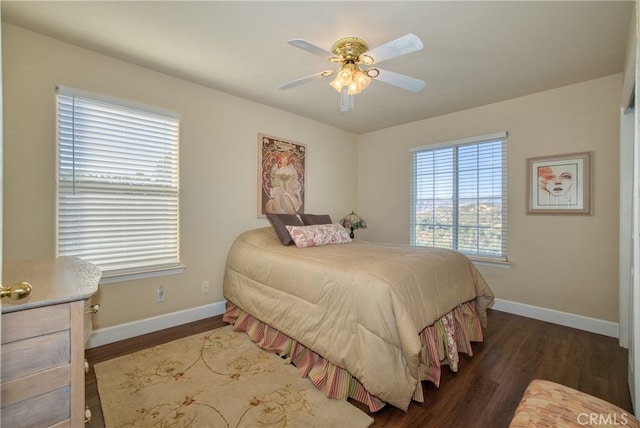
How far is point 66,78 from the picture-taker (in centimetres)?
235

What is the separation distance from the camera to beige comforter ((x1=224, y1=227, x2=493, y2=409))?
172cm

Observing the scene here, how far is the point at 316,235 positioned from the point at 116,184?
1886mm

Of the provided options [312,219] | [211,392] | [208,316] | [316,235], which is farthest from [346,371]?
[312,219]

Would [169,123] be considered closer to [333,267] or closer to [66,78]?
[66,78]

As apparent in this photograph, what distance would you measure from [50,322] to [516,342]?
3.28 meters

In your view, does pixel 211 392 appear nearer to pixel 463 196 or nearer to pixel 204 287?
pixel 204 287

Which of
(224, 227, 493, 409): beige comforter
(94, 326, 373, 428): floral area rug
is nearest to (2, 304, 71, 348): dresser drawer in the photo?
(94, 326, 373, 428): floral area rug

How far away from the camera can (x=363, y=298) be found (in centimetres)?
A: 184

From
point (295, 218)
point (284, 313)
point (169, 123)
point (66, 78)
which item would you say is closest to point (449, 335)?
point (284, 313)

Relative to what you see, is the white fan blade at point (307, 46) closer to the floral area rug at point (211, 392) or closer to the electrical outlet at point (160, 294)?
the floral area rug at point (211, 392)

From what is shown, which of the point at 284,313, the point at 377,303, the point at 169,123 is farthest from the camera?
the point at 169,123

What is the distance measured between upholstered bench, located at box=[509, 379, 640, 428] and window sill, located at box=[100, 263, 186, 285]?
2.82 metres

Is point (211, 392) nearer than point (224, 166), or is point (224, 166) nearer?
point (211, 392)

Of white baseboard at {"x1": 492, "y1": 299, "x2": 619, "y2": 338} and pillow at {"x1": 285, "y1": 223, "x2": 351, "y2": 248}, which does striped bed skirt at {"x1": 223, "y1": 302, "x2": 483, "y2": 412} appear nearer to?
pillow at {"x1": 285, "y1": 223, "x2": 351, "y2": 248}
